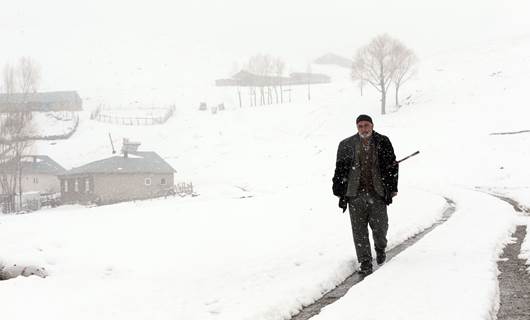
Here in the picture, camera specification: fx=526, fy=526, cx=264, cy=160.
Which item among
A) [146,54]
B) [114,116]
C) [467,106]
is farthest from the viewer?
[146,54]

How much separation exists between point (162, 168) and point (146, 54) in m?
A: 93.9

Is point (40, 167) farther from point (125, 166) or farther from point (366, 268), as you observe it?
point (366, 268)

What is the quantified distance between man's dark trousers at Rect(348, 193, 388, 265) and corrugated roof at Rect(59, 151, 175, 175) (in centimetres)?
4472

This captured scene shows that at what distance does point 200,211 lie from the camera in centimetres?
1512

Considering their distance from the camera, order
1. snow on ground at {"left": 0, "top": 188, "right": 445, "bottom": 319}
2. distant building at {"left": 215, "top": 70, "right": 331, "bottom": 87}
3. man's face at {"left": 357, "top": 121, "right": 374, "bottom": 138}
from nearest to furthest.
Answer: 1. snow on ground at {"left": 0, "top": 188, "right": 445, "bottom": 319}
2. man's face at {"left": 357, "top": 121, "right": 374, "bottom": 138}
3. distant building at {"left": 215, "top": 70, "right": 331, "bottom": 87}

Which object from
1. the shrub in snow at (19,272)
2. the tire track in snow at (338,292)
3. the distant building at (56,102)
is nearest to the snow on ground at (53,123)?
the distant building at (56,102)

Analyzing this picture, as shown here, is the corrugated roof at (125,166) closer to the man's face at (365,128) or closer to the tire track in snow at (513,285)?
the tire track in snow at (513,285)

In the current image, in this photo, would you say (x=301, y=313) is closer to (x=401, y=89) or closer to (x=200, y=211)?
(x=200, y=211)

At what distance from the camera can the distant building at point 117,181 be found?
164 ft

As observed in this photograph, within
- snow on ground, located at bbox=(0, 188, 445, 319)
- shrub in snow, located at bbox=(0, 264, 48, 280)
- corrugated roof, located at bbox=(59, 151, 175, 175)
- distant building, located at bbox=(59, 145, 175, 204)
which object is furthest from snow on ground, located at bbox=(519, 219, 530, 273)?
corrugated roof, located at bbox=(59, 151, 175, 175)

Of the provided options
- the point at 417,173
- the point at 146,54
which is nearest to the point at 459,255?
the point at 417,173

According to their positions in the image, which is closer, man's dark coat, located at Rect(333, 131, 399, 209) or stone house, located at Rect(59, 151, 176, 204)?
man's dark coat, located at Rect(333, 131, 399, 209)

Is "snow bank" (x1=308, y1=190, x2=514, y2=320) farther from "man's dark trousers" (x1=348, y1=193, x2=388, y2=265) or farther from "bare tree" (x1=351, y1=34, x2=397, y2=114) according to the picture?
"bare tree" (x1=351, y1=34, x2=397, y2=114)

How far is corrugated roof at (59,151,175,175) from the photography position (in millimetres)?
50250
